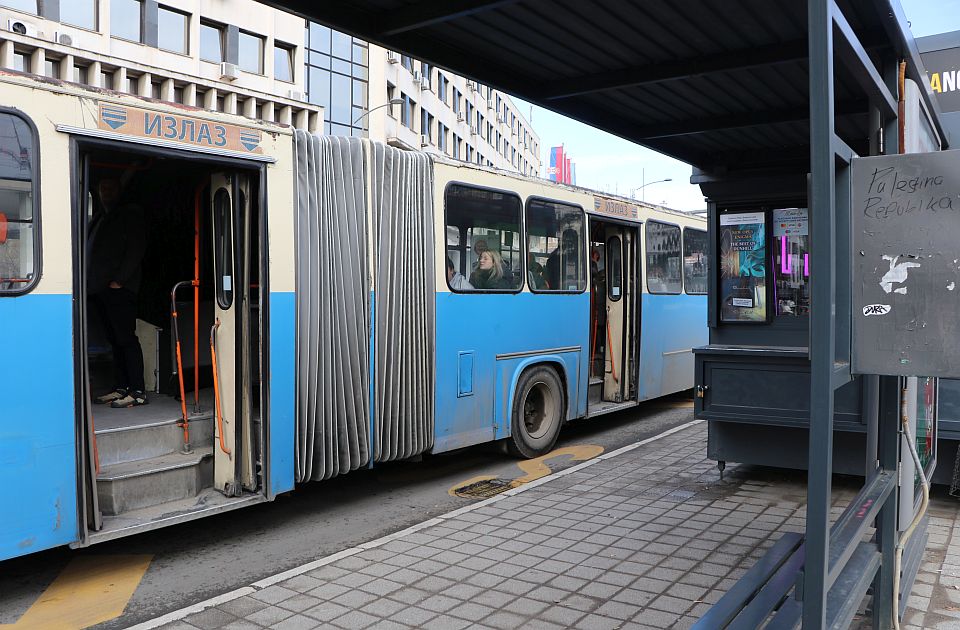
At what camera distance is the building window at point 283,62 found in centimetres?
3666

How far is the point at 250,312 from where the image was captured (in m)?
5.59

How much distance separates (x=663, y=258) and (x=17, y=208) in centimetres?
852

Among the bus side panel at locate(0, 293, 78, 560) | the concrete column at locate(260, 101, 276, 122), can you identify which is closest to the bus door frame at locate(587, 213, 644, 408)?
the bus side panel at locate(0, 293, 78, 560)

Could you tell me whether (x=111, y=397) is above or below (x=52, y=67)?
below

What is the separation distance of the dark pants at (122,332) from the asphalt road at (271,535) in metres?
1.28

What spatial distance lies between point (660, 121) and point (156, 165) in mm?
3991

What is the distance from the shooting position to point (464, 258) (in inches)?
285

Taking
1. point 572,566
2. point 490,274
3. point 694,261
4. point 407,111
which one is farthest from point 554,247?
point 407,111

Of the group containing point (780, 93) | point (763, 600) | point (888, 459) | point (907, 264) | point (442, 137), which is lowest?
point (763, 600)

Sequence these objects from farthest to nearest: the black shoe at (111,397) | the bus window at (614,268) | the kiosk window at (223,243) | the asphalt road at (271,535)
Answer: the bus window at (614,268) → the black shoe at (111,397) → the kiosk window at (223,243) → the asphalt road at (271,535)

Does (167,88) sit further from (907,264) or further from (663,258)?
(907,264)

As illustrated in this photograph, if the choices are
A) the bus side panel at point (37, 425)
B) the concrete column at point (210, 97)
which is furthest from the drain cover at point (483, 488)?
the concrete column at point (210, 97)

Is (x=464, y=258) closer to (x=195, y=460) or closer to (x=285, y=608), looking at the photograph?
(x=195, y=460)

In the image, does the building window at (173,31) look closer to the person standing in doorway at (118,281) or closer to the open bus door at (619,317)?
the open bus door at (619,317)
